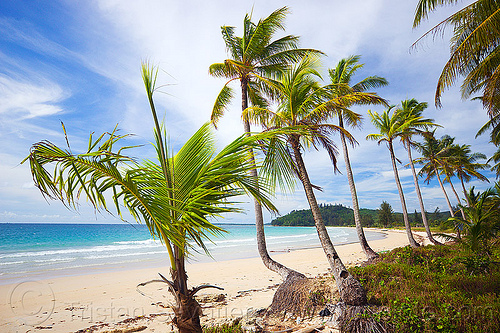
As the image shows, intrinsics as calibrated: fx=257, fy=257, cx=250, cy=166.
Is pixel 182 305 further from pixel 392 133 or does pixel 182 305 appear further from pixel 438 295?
pixel 392 133

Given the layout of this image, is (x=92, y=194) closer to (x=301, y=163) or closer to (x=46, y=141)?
(x=46, y=141)

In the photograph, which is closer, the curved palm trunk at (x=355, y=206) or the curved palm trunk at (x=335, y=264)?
the curved palm trunk at (x=335, y=264)

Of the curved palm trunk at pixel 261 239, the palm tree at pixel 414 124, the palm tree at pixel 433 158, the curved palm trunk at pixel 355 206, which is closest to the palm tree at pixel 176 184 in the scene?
the curved palm trunk at pixel 261 239

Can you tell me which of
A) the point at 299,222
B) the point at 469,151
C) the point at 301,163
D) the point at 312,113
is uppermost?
the point at 469,151

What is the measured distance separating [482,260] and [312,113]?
5629mm

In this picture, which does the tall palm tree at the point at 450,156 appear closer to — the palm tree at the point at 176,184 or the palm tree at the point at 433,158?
the palm tree at the point at 433,158

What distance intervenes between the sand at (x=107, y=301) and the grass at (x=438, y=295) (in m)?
3.00

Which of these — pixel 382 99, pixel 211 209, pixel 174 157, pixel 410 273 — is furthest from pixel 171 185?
pixel 382 99

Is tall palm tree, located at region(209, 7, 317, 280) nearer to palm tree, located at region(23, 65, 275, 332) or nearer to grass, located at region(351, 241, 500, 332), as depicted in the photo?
grass, located at region(351, 241, 500, 332)

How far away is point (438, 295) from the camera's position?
479cm

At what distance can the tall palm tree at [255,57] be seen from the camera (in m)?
9.43

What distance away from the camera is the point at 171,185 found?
9.36 ft

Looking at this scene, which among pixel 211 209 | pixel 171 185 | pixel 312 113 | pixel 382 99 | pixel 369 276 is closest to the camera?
pixel 211 209

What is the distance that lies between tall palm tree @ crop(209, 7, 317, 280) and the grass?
3945 millimetres
